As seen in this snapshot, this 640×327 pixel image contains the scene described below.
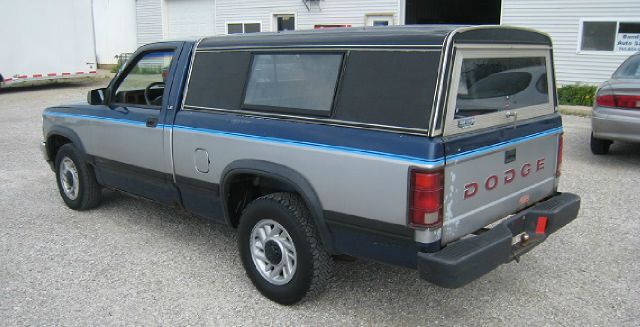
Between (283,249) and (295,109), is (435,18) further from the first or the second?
(283,249)

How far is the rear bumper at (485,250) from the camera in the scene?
9.91ft

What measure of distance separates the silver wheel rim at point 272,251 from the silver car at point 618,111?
5468 mm

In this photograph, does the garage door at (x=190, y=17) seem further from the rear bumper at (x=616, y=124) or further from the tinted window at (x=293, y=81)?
the tinted window at (x=293, y=81)

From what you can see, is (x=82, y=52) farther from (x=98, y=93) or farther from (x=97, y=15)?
(x=98, y=93)

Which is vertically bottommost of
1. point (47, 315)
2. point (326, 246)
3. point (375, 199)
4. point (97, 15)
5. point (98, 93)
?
point (47, 315)

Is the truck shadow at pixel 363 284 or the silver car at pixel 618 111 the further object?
the silver car at pixel 618 111

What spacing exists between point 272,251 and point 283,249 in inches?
3.8

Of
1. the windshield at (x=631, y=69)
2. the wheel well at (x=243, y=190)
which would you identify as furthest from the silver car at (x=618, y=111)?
the wheel well at (x=243, y=190)

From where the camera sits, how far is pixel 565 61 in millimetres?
14586

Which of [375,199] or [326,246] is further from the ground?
[375,199]

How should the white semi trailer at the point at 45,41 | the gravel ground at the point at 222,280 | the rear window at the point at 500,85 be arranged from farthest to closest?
the white semi trailer at the point at 45,41
the gravel ground at the point at 222,280
the rear window at the point at 500,85

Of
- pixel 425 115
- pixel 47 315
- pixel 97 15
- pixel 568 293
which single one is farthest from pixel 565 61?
pixel 97 15

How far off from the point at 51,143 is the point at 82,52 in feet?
44.6

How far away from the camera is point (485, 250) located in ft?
10.4
